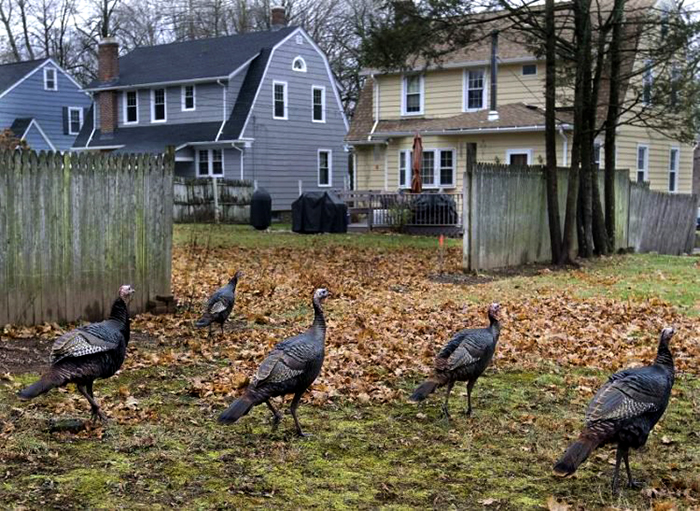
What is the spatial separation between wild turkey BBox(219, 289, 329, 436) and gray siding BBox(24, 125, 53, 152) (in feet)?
134

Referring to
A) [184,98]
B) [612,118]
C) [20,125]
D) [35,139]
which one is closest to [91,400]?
[612,118]

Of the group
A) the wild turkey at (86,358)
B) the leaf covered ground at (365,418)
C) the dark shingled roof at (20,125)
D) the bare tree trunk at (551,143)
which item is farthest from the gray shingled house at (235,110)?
the wild turkey at (86,358)

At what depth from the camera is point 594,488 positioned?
5.49m

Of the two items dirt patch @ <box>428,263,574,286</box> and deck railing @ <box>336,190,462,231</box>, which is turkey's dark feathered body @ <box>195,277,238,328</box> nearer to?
dirt patch @ <box>428,263,574,286</box>

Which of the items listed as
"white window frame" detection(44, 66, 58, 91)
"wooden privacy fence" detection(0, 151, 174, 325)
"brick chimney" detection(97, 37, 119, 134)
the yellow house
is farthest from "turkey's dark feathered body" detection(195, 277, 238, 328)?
"white window frame" detection(44, 66, 58, 91)

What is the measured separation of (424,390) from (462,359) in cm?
45

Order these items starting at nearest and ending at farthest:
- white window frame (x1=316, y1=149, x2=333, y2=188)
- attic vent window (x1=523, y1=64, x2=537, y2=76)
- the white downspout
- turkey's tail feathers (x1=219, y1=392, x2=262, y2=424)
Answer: turkey's tail feathers (x1=219, y1=392, x2=262, y2=424), the white downspout, attic vent window (x1=523, y1=64, x2=537, y2=76), white window frame (x1=316, y1=149, x2=333, y2=188)

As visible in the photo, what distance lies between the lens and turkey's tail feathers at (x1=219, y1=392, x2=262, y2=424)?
5.65 meters

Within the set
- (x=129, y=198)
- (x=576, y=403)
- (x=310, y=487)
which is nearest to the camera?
(x=310, y=487)

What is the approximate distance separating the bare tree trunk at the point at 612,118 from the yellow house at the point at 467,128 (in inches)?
251

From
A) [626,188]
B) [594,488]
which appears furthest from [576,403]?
[626,188]

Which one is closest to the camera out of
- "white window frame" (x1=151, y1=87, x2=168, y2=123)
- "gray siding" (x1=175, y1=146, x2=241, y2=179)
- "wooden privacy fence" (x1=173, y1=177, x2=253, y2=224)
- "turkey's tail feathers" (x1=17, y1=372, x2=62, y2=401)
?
"turkey's tail feathers" (x1=17, y1=372, x2=62, y2=401)

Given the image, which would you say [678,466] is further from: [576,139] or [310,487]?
[576,139]

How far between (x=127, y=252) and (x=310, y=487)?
264 inches
